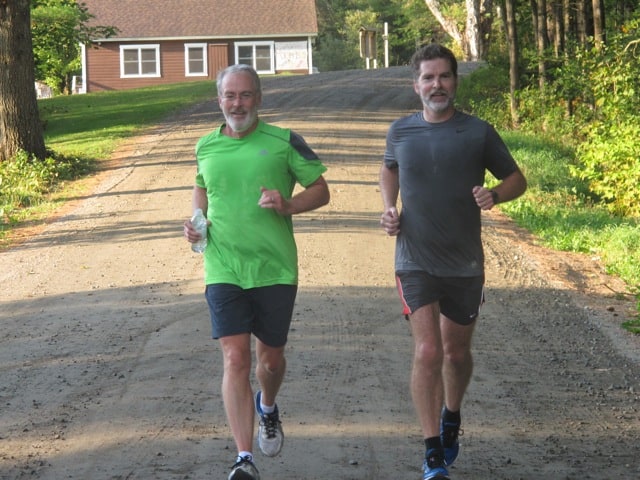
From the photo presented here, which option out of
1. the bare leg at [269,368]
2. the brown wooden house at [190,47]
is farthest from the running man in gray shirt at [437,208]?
the brown wooden house at [190,47]

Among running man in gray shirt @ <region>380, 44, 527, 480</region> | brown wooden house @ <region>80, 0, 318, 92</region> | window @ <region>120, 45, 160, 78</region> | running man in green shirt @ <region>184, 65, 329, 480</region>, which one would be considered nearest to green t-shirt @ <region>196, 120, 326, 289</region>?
running man in green shirt @ <region>184, 65, 329, 480</region>

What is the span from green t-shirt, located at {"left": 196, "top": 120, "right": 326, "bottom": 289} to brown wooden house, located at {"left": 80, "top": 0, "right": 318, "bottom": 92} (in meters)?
52.2

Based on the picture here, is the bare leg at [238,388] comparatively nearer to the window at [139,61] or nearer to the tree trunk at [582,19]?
the tree trunk at [582,19]

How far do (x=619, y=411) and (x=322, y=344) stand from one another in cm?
258

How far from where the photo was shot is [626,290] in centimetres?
1238

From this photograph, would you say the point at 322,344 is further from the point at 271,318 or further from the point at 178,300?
→ the point at 271,318

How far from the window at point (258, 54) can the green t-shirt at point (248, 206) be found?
52390 mm

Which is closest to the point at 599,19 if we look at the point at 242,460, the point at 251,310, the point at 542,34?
the point at 542,34

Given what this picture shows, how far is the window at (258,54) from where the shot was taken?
58.0 m

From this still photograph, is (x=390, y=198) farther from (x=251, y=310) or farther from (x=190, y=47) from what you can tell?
(x=190, y=47)

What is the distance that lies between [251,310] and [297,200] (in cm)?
63

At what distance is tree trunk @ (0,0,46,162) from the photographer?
22000 millimetres

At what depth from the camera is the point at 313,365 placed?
345 inches

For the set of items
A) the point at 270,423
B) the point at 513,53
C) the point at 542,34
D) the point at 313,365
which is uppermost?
the point at 542,34
